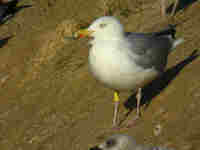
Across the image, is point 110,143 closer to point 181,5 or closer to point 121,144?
point 121,144

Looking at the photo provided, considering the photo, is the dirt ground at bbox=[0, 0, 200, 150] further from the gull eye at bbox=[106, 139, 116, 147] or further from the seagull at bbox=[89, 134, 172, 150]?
the gull eye at bbox=[106, 139, 116, 147]

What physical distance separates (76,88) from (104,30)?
388cm

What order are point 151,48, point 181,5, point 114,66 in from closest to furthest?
point 114,66 < point 151,48 < point 181,5

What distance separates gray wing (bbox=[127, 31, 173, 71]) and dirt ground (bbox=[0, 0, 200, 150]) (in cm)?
57

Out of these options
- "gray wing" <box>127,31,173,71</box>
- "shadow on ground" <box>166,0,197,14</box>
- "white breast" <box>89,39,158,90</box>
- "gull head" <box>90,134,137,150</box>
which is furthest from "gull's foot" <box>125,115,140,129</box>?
"shadow on ground" <box>166,0,197,14</box>

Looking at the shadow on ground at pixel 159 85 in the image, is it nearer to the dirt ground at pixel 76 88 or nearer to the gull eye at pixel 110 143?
the dirt ground at pixel 76 88

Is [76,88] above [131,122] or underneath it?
underneath

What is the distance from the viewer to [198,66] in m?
8.38

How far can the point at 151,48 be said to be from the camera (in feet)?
26.6

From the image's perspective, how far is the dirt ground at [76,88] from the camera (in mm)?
7523

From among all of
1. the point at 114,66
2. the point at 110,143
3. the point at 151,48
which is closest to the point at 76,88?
the point at 151,48

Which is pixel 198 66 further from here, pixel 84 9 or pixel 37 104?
pixel 84 9

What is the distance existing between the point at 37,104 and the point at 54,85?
735 millimetres

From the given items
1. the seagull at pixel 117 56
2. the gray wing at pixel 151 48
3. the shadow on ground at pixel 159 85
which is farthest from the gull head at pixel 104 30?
the shadow on ground at pixel 159 85
